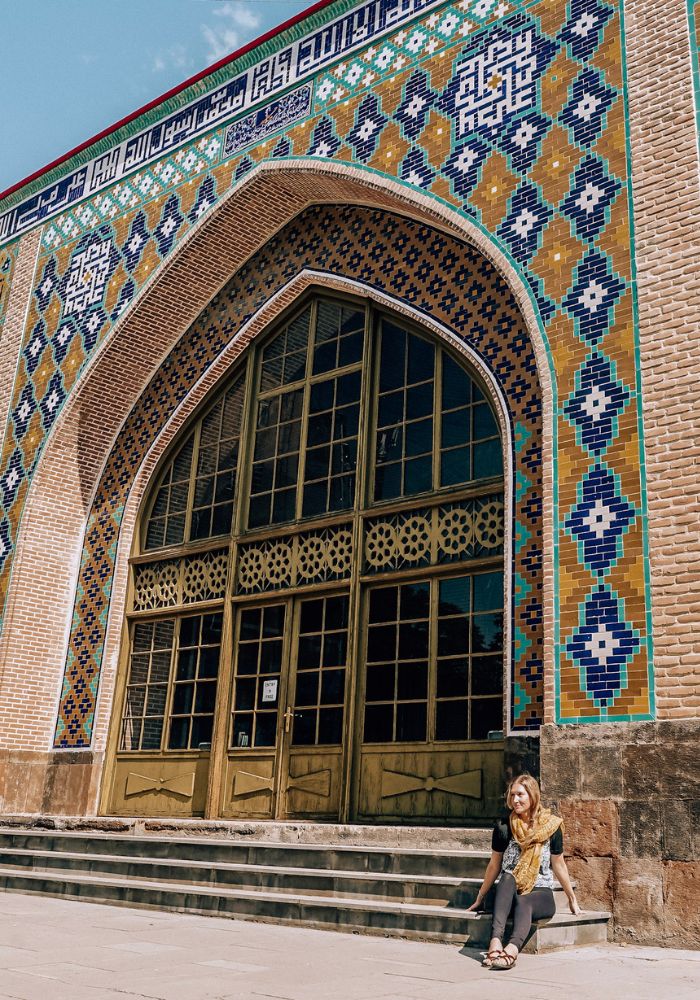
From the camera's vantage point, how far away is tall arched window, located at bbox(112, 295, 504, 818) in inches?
317

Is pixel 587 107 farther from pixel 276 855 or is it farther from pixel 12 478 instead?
pixel 12 478

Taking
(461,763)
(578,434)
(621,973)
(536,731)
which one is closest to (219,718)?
(461,763)

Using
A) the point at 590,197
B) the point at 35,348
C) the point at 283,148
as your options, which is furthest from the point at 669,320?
the point at 35,348

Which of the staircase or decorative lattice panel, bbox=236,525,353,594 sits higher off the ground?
decorative lattice panel, bbox=236,525,353,594

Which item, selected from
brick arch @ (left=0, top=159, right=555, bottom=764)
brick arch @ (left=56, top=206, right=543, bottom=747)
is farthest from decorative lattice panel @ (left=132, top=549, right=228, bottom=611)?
brick arch @ (left=0, top=159, right=555, bottom=764)

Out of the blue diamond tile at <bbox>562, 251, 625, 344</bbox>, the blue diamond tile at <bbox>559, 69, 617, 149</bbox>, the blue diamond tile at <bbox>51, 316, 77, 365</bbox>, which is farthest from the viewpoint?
the blue diamond tile at <bbox>51, 316, 77, 365</bbox>

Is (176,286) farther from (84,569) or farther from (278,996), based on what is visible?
(278,996)

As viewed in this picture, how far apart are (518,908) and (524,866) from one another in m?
0.23

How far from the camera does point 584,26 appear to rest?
7941 mm

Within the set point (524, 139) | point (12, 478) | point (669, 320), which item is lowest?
point (669, 320)

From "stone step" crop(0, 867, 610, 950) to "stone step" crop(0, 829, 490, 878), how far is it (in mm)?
377

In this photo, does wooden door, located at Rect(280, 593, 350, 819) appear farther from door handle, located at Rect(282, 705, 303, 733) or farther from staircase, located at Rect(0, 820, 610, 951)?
staircase, located at Rect(0, 820, 610, 951)

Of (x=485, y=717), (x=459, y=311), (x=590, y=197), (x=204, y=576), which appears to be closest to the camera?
(x=590, y=197)

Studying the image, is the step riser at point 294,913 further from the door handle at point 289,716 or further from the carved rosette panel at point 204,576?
the carved rosette panel at point 204,576
